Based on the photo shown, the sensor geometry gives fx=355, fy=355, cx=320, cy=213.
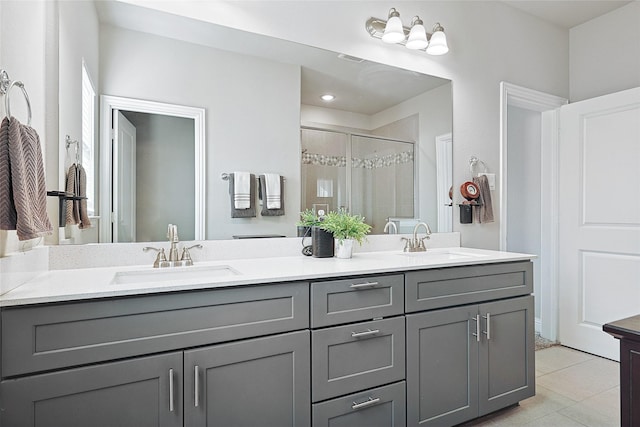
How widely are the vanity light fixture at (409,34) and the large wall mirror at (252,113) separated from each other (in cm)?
18

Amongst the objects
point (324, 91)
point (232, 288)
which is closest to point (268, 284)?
point (232, 288)

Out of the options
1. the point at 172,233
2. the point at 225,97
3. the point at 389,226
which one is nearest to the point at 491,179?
the point at 389,226

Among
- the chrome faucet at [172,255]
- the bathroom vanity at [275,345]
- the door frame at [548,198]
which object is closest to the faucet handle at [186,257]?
the chrome faucet at [172,255]

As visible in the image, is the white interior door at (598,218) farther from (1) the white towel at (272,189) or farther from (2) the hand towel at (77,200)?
(2) the hand towel at (77,200)

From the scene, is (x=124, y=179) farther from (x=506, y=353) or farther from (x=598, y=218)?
(x=598, y=218)

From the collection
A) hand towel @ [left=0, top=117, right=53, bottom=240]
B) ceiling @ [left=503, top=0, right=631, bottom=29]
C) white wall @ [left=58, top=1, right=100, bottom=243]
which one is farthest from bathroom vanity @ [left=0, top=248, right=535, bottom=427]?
ceiling @ [left=503, top=0, right=631, bottom=29]

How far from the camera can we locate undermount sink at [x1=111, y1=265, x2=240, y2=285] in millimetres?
1509

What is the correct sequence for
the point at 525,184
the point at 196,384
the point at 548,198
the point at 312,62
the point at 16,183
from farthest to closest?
the point at 525,184
the point at 548,198
the point at 312,62
the point at 196,384
the point at 16,183

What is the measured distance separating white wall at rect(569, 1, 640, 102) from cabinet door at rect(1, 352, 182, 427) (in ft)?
12.3

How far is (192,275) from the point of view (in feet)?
5.27

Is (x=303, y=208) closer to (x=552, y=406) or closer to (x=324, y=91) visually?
(x=324, y=91)

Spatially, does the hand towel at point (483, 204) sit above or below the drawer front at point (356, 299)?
above

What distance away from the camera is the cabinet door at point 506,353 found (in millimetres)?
1875

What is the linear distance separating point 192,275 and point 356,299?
74cm
